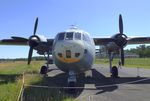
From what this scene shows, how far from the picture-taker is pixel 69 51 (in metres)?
16.6

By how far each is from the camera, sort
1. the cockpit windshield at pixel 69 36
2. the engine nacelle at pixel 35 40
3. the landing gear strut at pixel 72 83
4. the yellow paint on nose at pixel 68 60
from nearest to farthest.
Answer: the landing gear strut at pixel 72 83 → the yellow paint on nose at pixel 68 60 → the cockpit windshield at pixel 69 36 → the engine nacelle at pixel 35 40

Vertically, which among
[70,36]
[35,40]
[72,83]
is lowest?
[72,83]

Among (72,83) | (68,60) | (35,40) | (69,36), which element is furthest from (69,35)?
(35,40)

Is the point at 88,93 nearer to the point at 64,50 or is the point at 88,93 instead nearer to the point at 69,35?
the point at 64,50

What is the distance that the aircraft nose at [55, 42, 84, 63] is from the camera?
16703mm

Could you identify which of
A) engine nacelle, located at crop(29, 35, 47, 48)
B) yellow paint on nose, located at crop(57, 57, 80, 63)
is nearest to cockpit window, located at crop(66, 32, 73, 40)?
yellow paint on nose, located at crop(57, 57, 80, 63)

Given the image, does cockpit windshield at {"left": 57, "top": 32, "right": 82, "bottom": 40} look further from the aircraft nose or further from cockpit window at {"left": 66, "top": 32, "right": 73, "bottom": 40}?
the aircraft nose

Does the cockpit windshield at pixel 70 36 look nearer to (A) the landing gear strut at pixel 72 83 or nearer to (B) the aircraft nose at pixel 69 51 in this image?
(B) the aircraft nose at pixel 69 51

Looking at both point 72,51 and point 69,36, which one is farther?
point 69,36

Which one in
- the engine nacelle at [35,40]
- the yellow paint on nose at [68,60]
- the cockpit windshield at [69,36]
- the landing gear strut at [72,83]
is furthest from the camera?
the engine nacelle at [35,40]

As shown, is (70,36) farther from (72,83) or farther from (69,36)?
(72,83)

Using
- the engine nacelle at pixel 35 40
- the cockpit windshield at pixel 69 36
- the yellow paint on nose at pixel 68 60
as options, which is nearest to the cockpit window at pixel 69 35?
the cockpit windshield at pixel 69 36

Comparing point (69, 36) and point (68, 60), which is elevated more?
point (69, 36)

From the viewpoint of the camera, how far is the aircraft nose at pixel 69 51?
16.7 metres
